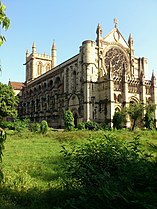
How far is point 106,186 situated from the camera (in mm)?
4406

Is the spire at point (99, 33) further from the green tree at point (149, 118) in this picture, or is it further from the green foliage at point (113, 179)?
the green foliage at point (113, 179)

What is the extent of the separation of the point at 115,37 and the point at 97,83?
1155 cm

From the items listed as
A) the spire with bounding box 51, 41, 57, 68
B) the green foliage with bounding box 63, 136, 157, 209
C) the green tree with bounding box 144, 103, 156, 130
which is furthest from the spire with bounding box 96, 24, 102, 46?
the green foliage with bounding box 63, 136, 157, 209

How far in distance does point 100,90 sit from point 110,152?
1413 inches

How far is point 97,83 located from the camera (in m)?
42.9

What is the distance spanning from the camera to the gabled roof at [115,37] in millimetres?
48222

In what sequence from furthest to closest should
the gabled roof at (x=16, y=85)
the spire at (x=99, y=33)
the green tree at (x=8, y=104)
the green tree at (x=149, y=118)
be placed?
1. the gabled roof at (x=16, y=85)
2. the spire at (x=99, y=33)
3. the green tree at (x=149, y=118)
4. the green tree at (x=8, y=104)

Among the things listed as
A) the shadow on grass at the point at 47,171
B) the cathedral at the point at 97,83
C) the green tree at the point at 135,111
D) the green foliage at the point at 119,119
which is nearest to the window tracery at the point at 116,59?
the cathedral at the point at 97,83

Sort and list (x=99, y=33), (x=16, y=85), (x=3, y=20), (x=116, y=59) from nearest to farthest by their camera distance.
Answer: (x=3, y=20)
(x=99, y=33)
(x=116, y=59)
(x=16, y=85)

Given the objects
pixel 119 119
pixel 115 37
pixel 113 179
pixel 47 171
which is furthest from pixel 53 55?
pixel 113 179

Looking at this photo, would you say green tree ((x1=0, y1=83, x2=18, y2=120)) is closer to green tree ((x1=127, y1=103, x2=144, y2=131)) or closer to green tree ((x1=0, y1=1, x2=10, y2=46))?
green tree ((x1=127, y1=103, x2=144, y2=131))

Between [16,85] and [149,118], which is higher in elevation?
[16,85]

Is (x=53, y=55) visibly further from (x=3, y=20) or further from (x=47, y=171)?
(x=3, y=20)

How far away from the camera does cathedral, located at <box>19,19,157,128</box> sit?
41.4 meters
